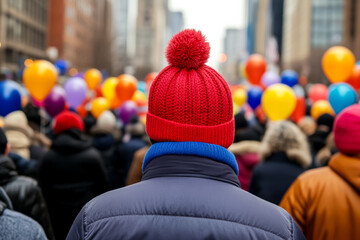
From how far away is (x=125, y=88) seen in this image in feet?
38.3

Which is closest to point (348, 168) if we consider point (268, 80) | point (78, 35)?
point (268, 80)

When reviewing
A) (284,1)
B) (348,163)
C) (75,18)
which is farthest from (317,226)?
(284,1)

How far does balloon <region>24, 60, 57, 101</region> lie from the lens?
29.9 feet

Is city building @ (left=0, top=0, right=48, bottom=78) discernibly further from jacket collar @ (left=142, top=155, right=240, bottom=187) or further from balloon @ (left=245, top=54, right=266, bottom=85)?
jacket collar @ (left=142, top=155, right=240, bottom=187)

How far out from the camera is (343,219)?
2.83 meters

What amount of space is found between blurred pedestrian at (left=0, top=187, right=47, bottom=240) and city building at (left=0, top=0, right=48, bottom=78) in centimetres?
3920

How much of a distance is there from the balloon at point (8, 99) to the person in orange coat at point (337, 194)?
601 cm

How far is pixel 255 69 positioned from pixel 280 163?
938 centimetres

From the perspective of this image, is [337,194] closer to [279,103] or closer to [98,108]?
[279,103]

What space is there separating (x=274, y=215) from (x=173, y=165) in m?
0.40

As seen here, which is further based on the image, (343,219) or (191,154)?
(343,219)

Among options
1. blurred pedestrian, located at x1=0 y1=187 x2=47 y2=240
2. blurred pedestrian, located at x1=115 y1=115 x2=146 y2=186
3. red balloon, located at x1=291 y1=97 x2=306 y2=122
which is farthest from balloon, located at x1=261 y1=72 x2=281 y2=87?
blurred pedestrian, located at x1=0 y1=187 x2=47 y2=240

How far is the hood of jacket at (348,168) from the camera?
282 centimetres

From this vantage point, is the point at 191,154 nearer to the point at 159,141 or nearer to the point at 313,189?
the point at 159,141
